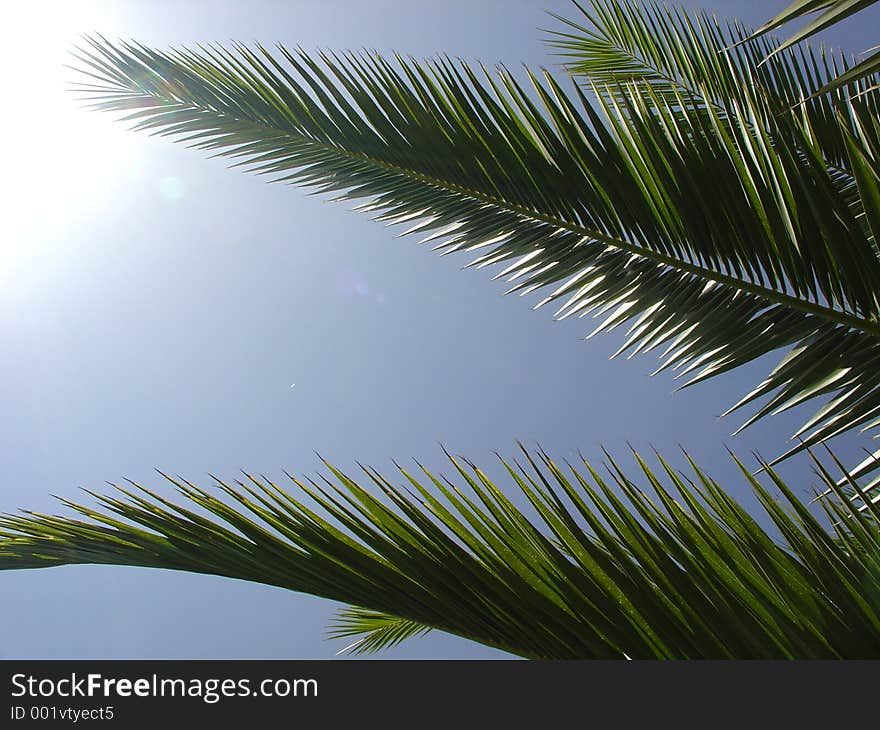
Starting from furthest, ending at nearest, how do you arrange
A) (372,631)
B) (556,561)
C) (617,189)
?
(372,631), (617,189), (556,561)

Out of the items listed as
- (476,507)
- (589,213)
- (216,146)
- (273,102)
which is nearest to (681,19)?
(589,213)

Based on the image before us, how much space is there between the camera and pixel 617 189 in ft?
5.53

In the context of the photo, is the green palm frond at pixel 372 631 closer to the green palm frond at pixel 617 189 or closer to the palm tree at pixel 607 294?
the palm tree at pixel 607 294

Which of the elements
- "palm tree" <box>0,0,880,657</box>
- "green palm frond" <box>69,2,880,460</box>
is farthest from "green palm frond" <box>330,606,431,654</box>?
"green palm frond" <box>69,2,880,460</box>

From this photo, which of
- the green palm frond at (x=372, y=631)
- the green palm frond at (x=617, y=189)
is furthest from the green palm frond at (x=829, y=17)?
the green palm frond at (x=372, y=631)

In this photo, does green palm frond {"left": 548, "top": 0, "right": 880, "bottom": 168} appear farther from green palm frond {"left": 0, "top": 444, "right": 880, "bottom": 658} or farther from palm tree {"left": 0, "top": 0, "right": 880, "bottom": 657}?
green palm frond {"left": 0, "top": 444, "right": 880, "bottom": 658}

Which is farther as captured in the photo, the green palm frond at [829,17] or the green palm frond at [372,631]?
the green palm frond at [372,631]

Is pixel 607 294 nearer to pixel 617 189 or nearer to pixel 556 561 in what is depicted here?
pixel 617 189

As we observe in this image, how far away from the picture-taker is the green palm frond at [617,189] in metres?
1.40

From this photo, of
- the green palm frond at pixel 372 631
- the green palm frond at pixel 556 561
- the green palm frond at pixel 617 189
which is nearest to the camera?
the green palm frond at pixel 556 561

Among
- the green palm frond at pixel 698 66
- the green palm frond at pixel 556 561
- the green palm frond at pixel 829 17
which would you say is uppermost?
the green palm frond at pixel 698 66

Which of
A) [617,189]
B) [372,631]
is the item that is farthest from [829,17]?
[372,631]

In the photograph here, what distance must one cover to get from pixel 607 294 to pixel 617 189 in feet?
0.90

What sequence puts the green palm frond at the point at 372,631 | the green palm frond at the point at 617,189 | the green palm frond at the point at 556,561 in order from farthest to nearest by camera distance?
1. the green palm frond at the point at 372,631
2. the green palm frond at the point at 617,189
3. the green palm frond at the point at 556,561
